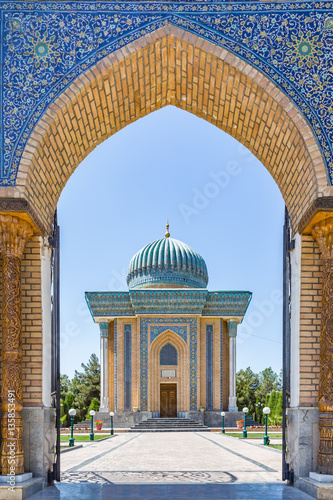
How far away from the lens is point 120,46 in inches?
231

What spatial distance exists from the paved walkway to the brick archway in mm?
2603

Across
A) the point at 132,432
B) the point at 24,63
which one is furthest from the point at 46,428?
the point at 132,432

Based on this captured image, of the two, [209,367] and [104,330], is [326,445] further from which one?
[104,330]

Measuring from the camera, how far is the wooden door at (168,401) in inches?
896

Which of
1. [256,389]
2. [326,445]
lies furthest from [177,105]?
[256,389]

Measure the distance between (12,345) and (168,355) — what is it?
17660 mm

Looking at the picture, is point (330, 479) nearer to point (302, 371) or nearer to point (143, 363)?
point (302, 371)

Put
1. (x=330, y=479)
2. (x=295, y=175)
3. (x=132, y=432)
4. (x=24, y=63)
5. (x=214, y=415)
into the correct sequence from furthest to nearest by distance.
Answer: (x=214, y=415)
(x=132, y=432)
(x=295, y=175)
(x=24, y=63)
(x=330, y=479)

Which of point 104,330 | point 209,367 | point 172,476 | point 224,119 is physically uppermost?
point 224,119

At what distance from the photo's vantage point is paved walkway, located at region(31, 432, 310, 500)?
5777 millimetres

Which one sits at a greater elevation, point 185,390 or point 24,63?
point 24,63

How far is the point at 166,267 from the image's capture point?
955 inches

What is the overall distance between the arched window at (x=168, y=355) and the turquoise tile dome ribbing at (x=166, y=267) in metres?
2.34

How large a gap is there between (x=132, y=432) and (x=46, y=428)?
48.2 feet
